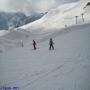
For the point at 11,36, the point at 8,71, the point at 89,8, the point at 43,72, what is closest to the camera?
the point at 43,72

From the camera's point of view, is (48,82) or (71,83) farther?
(48,82)

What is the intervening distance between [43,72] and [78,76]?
3.50 metres

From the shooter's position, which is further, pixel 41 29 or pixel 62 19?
pixel 62 19

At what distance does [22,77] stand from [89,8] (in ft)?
409

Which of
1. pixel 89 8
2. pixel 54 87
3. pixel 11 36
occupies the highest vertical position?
pixel 89 8

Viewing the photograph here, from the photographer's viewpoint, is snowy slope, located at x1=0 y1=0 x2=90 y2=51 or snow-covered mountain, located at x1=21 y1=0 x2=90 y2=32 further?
snow-covered mountain, located at x1=21 y1=0 x2=90 y2=32

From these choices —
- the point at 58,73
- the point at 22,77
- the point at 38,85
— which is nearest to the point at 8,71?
the point at 22,77

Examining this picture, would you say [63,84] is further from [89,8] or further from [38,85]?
[89,8]

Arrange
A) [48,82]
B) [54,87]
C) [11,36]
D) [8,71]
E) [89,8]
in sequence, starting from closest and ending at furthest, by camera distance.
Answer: [54,87] → [48,82] → [8,71] → [11,36] → [89,8]

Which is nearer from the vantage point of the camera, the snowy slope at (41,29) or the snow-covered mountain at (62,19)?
the snowy slope at (41,29)

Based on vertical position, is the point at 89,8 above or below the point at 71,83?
above

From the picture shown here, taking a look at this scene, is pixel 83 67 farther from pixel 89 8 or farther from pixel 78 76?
pixel 89 8

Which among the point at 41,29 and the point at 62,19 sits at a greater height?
A: the point at 62,19

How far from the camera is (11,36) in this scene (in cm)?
8431
